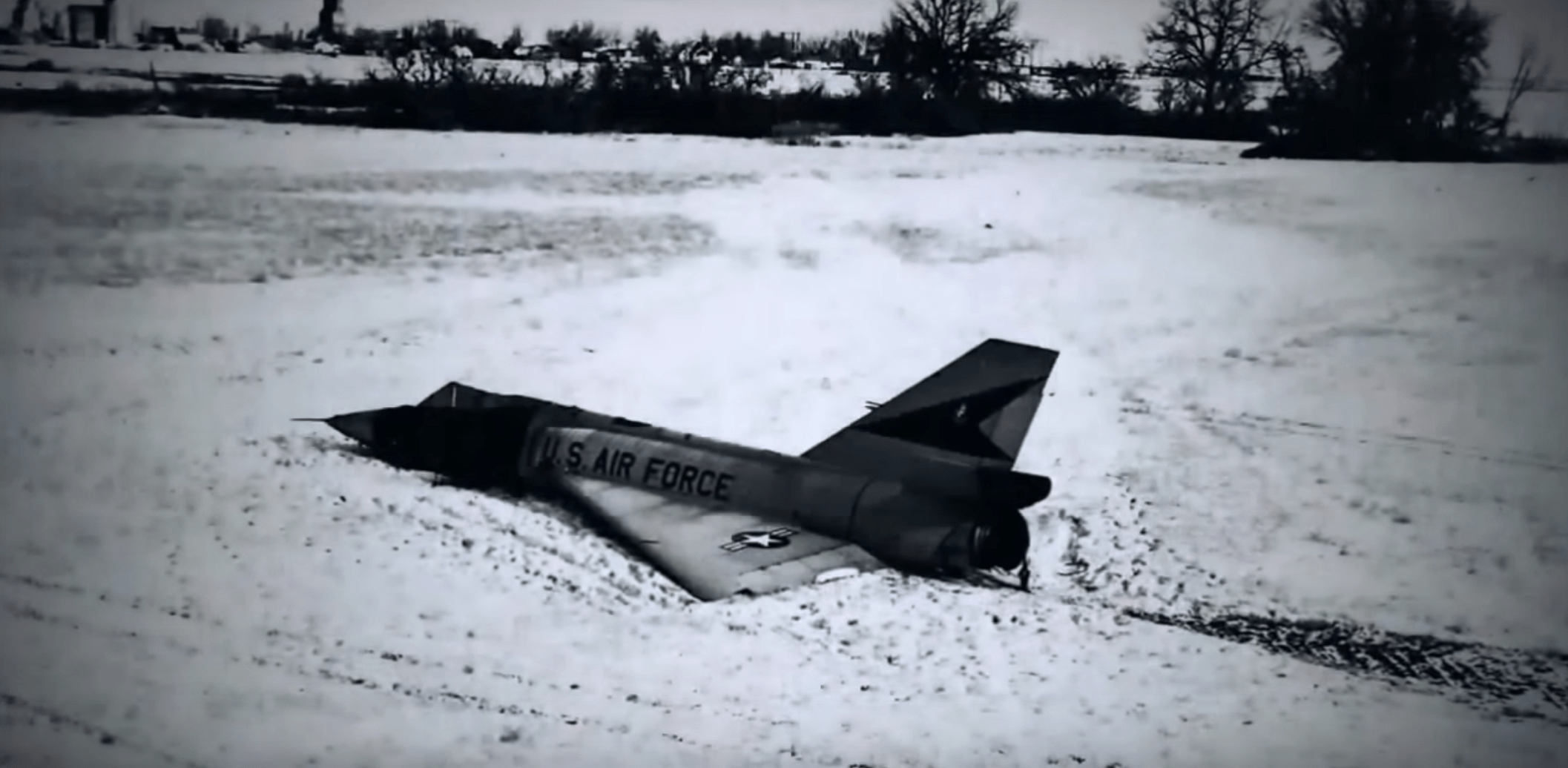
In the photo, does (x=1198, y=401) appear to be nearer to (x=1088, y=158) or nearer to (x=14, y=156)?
(x=1088, y=158)

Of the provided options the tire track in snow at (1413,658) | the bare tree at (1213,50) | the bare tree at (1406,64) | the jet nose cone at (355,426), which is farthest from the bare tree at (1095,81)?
the jet nose cone at (355,426)

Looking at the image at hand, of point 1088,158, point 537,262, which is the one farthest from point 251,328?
point 1088,158

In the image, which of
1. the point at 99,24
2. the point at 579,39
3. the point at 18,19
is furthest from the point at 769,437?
the point at 18,19

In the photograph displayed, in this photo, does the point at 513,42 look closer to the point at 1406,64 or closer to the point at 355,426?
the point at 355,426

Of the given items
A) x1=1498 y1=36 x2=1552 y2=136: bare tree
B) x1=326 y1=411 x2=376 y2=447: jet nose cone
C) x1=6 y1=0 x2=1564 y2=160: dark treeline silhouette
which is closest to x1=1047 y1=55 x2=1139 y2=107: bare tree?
x1=6 y1=0 x2=1564 y2=160: dark treeline silhouette

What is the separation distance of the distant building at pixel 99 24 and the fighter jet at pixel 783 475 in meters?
1.74

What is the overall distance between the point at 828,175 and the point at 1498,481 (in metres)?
2.58

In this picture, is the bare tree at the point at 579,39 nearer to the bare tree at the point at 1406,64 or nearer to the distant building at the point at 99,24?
the distant building at the point at 99,24

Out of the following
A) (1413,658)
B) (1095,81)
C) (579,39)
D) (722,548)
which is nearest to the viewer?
(1413,658)

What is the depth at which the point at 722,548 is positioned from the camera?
4133 millimetres

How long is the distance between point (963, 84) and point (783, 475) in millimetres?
1651

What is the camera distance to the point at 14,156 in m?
4.66

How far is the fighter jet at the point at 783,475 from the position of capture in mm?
3994

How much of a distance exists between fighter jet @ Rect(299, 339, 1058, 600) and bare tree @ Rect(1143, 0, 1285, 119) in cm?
114
